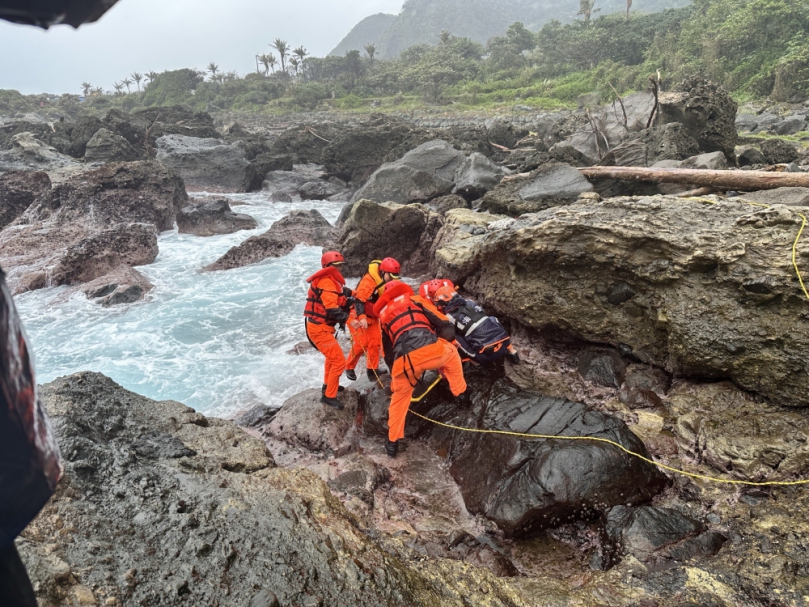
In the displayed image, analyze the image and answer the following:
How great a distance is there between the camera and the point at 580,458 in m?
3.68

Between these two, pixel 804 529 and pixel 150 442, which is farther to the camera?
pixel 150 442

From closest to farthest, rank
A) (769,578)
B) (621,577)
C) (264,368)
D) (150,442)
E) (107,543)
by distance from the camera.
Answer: (107,543) < (769,578) < (621,577) < (150,442) < (264,368)

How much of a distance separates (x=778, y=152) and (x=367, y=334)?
11954 mm

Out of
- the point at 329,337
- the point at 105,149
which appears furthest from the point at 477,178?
the point at 105,149

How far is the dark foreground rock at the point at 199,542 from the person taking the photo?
1901 millimetres

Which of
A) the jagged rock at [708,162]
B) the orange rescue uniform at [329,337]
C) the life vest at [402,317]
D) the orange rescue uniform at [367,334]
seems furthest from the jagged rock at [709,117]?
the orange rescue uniform at [329,337]

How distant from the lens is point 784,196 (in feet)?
19.9

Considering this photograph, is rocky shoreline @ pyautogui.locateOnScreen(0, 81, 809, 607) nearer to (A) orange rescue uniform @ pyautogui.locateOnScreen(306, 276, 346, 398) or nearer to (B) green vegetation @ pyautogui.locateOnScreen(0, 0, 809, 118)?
(A) orange rescue uniform @ pyautogui.locateOnScreen(306, 276, 346, 398)

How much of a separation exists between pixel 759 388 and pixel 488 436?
8.65ft

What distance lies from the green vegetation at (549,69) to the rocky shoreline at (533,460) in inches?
454

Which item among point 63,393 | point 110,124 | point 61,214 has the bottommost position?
point 63,393

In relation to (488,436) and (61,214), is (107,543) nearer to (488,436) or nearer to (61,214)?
(488,436)

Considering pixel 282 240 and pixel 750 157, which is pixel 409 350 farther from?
pixel 750 157

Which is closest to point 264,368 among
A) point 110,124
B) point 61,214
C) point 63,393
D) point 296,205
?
point 63,393
